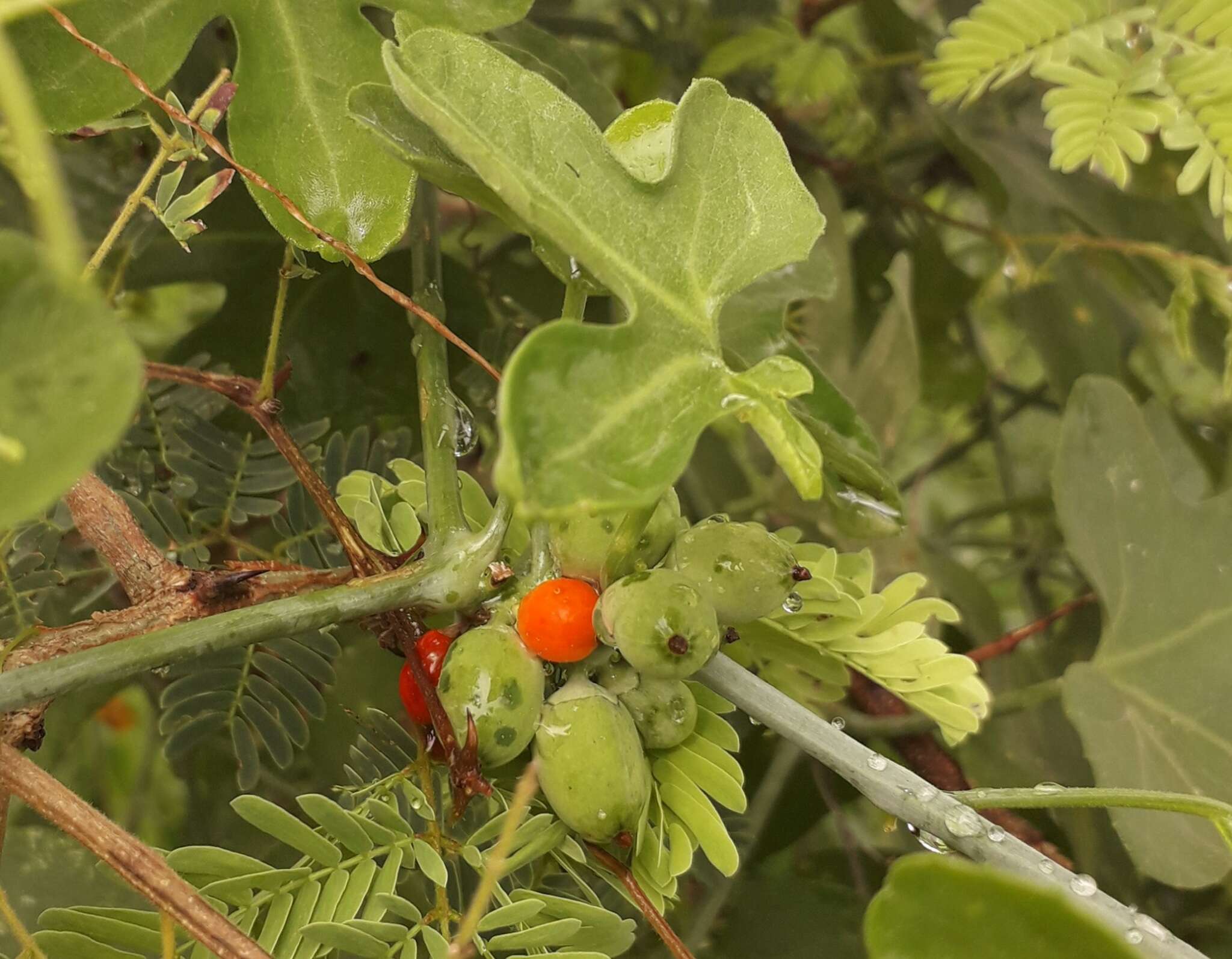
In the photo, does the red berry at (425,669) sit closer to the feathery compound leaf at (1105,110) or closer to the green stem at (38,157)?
the green stem at (38,157)

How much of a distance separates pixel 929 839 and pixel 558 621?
0.17 m

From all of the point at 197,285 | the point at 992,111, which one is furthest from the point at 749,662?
the point at 992,111

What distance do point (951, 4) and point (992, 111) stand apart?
12 centimetres

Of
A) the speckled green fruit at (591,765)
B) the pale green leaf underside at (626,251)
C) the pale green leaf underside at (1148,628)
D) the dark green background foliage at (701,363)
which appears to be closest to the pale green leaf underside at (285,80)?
the dark green background foliage at (701,363)

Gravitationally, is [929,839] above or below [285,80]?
below

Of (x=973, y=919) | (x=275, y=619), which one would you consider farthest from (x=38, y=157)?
(x=973, y=919)

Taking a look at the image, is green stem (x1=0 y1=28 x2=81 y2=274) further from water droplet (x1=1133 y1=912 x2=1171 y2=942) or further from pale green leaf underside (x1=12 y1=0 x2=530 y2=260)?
water droplet (x1=1133 y1=912 x2=1171 y2=942)

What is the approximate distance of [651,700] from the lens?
0.38 metres

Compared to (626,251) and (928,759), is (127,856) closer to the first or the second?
(626,251)

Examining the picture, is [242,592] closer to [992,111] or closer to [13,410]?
[13,410]

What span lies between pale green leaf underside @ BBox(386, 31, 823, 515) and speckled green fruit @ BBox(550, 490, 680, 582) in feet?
0.24

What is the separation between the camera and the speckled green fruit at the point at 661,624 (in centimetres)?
33

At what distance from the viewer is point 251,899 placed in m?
0.36

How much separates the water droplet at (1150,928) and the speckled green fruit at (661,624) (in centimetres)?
17
